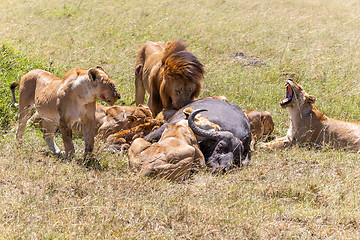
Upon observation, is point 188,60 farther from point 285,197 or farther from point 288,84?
point 285,197

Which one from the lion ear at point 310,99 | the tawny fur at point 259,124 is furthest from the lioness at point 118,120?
the lion ear at point 310,99

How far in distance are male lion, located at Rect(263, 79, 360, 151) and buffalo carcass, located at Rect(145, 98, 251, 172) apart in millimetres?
1129

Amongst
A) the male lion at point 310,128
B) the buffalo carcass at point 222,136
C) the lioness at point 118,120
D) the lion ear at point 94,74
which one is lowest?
the male lion at point 310,128

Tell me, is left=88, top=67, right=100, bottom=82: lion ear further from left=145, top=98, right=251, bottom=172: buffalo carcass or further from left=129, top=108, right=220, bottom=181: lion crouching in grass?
left=145, top=98, right=251, bottom=172: buffalo carcass

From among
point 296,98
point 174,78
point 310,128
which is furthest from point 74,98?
point 310,128

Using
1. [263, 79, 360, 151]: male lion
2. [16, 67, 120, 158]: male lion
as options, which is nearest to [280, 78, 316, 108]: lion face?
[263, 79, 360, 151]: male lion

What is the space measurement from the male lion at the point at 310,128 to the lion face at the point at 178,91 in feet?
4.70

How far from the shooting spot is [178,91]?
7.09 metres

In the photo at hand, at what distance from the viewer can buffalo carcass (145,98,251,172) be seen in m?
5.71

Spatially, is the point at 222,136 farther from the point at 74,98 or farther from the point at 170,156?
the point at 74,98

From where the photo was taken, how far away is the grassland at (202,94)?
4.09 meters

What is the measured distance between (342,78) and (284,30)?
4.26 meters

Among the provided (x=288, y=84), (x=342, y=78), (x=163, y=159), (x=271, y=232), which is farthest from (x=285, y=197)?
(x=342, y=78)

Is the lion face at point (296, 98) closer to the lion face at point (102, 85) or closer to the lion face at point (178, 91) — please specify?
the lion face at point (178, 91)
